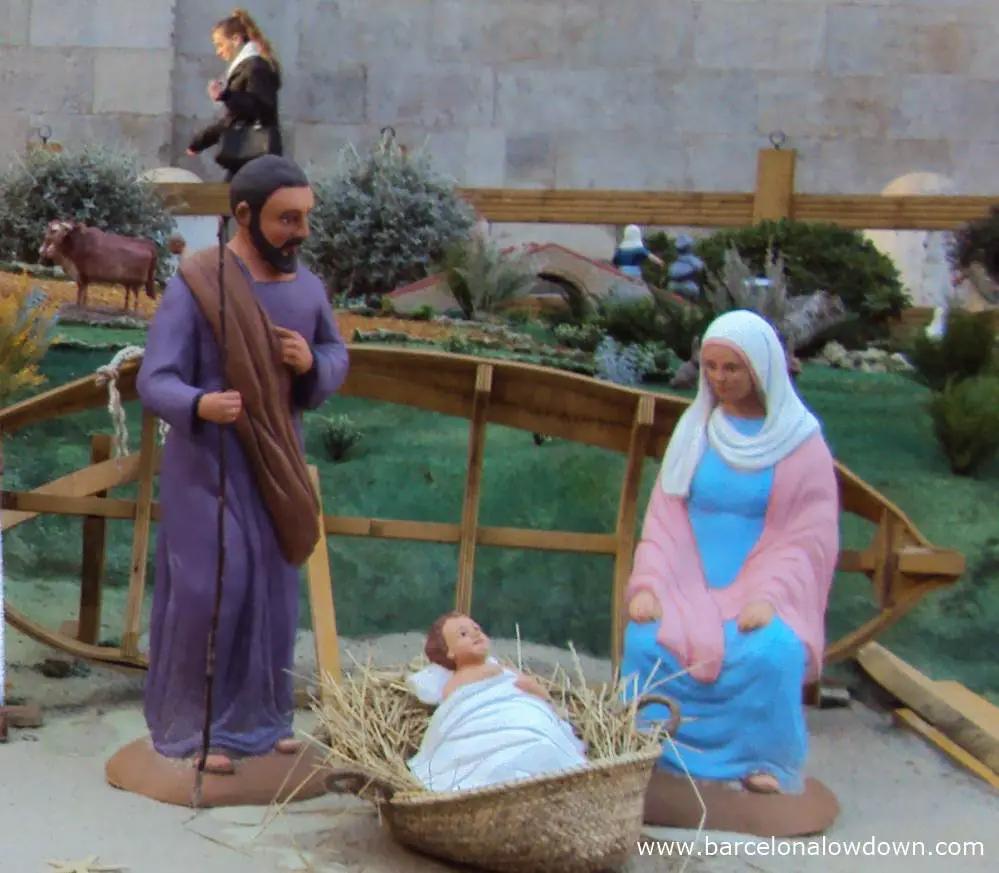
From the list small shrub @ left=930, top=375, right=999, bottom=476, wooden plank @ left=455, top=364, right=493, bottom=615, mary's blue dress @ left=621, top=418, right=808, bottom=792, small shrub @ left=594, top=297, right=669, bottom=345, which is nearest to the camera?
mary's blue dress @ left=621, top=418, right=808, bottom=792

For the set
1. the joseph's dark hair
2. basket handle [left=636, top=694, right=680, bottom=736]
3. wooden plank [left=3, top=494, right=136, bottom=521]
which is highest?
the joseph's dark hair

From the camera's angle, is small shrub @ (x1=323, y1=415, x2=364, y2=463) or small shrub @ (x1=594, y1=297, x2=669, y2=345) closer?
small shrub @ (x1=323, y1=415, x2=364, y2=463)

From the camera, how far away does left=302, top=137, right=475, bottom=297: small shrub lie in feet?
29.6

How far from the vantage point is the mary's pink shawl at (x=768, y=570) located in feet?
13.8

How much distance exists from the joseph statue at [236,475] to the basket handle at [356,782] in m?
0.59

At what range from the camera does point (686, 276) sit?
9094 mm

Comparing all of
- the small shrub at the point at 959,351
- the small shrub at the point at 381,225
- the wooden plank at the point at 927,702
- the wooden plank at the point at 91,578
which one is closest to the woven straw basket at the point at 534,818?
the wooden plank at the point at 927,702

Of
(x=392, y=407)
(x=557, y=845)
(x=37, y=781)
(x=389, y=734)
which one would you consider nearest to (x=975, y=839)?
(x=557, y=845)

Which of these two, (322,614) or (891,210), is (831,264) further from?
(322,614)

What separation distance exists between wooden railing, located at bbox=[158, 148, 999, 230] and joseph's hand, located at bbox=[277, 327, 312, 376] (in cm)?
585

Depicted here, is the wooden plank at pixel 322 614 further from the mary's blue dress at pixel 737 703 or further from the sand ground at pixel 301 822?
the mary's blue dress at pixel 737 703

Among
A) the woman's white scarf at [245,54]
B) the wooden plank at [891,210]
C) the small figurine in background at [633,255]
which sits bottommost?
the small figurine in background at [633,255]

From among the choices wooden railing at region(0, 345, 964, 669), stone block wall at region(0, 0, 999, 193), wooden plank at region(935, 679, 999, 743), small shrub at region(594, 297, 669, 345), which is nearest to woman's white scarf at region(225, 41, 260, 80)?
small shrub at region(594, 297, 669, 345)

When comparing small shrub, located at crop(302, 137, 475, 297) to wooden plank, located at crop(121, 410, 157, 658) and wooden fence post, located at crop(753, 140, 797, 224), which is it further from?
wooden plank, located at crop(121, 410, 157, 658)
